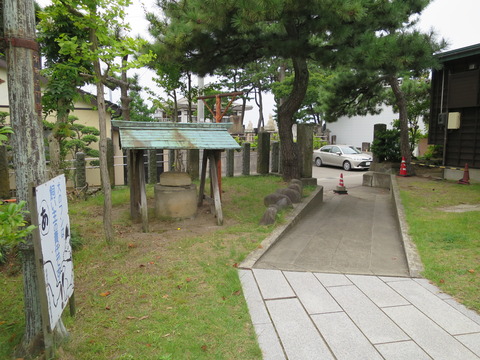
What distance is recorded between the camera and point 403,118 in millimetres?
14500

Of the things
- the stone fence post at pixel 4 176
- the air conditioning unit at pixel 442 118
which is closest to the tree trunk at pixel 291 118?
→ the air conditioning unit at pixel 442 118

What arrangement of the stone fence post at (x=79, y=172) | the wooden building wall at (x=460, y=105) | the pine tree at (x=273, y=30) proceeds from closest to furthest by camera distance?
the pine tree at (x=273, y=30)
the stone fence post at (x=79, y=172)
the wooden building wall at (x=460, y=105)

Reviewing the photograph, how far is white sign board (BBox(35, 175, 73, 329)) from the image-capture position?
2.81 m

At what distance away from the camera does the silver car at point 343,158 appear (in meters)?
21.8

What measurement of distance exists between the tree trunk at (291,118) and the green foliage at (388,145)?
615 centimetres

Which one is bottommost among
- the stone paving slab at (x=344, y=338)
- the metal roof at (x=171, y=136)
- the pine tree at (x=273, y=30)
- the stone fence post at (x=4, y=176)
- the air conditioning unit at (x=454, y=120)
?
the stone paving slab at (x=344, y=338)

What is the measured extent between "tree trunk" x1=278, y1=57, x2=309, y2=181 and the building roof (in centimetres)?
455

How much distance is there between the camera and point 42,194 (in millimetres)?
2799

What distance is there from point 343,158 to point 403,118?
25.9 feet

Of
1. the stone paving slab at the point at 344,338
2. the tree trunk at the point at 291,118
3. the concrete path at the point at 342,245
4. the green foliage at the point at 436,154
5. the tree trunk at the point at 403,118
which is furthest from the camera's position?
the green foliage at the point at 436,154

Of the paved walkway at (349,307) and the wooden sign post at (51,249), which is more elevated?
the wooden sign post at (51,249)

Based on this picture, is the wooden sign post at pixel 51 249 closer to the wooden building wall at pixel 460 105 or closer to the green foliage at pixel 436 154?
the wooden building wall at pixel 460 105

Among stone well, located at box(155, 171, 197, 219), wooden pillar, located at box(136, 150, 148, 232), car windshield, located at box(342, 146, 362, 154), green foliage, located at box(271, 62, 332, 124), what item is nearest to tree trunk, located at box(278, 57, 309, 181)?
stone well, located at box(155, 171, 197, 219)

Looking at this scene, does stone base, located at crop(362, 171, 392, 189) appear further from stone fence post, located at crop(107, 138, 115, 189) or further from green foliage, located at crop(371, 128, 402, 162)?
stone fence post, located at crop(107, 138, 115, 189)
